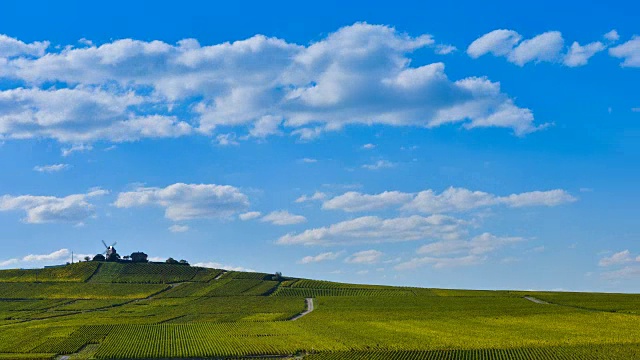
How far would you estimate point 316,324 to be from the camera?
123m

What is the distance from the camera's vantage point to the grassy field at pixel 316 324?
9025 centimetres

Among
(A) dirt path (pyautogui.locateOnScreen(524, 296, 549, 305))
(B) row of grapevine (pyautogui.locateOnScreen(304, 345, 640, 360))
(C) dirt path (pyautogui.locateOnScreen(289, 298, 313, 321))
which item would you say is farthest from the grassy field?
(A) dirt path (pyautogui.locateOnScreen(524, 296, 549, 305))

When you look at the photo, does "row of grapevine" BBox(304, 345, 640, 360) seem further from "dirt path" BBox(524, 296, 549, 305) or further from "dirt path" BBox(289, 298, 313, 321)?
"dirt path" BBox(524, 296, 549, 305)

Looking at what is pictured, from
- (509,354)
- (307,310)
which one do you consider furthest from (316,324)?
(509,354)

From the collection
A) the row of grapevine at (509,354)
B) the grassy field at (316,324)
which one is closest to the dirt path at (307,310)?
the grassy field at (316,324)

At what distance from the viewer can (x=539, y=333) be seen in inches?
4151

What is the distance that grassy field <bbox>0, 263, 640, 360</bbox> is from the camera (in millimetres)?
90250

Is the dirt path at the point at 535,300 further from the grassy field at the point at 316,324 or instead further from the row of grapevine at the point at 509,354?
the row of grapevine at the point at 509,354

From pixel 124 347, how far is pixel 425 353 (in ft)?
128

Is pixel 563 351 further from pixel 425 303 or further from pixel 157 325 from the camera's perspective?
pixel 425 303

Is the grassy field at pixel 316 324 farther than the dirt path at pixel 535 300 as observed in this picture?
No

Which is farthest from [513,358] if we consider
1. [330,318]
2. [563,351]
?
[330,318]

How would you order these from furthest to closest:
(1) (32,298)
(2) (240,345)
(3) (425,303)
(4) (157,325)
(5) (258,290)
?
(5) (258,290) < (1) (32,298) < (3) (425,303) < (4) (157,325) < (2) (240,345)

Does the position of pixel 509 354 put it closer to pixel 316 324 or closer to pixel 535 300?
pixel 316 324
